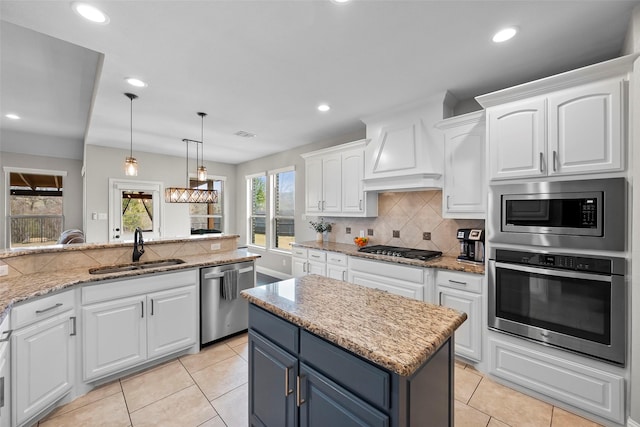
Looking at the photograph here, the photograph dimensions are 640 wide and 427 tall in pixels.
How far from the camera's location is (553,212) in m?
2.00

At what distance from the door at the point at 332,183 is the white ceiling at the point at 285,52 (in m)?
0.62

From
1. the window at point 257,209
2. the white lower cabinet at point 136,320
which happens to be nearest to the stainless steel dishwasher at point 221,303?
the white lower cabinet at point 136,320

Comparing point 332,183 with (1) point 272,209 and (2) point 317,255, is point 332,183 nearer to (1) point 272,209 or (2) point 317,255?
(2) point 317,255

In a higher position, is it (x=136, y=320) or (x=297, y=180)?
(x=297, y=180)

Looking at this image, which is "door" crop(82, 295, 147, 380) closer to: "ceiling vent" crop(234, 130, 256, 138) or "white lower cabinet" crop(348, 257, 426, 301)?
"white lower cabinet" crop(348, 257, 426, 301)

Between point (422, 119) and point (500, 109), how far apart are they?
89 centimetres

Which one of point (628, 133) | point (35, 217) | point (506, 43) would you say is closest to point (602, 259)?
point (628, 133)

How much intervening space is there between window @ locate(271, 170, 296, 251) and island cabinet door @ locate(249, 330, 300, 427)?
4.08 m

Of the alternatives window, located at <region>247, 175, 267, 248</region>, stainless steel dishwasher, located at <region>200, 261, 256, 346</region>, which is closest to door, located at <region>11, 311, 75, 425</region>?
stainless steel dishwasher, located at <region>200, 261, 256, 346</region>

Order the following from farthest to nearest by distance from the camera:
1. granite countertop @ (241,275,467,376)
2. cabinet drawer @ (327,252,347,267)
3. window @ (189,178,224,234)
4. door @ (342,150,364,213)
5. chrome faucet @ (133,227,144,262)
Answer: window @ (189,178,224,234)
door @ (342,150,364,213)
cabinet drawer @ (327,252,347,267)
chrome faucet @ (133,227,144,262)
granite countertop @ (241,275,467,376)

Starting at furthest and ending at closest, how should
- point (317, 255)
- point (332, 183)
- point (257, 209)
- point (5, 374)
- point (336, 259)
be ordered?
point (257, 209) < point (332, 183) < point (317, 255) < point (336, 259) < point (5, 374)

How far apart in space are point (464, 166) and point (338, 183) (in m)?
1.75

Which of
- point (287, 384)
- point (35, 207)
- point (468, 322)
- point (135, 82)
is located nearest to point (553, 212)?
point (468, 322)

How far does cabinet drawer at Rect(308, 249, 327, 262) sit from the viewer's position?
12.6 feet
